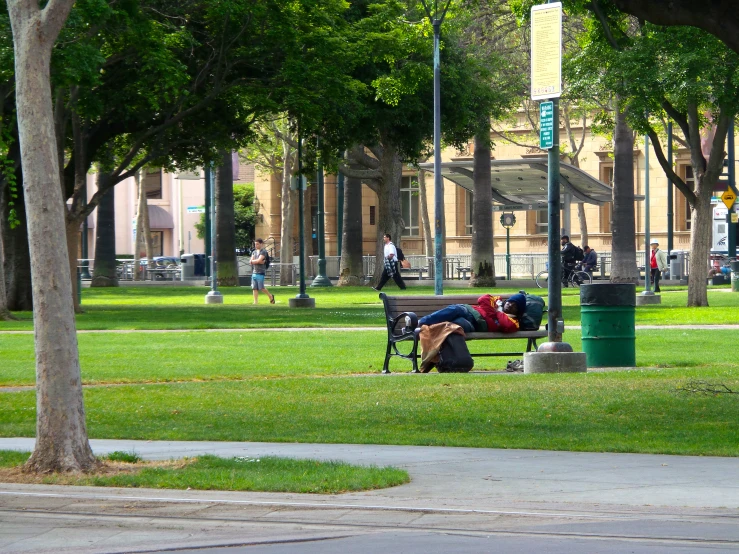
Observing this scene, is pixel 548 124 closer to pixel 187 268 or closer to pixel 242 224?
pixel 187 268

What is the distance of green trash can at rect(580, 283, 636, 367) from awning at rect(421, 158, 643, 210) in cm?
2316

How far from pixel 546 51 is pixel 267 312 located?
54.1 ft

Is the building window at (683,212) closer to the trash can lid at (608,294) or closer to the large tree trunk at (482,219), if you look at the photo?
the large tree trunk at (482,219)

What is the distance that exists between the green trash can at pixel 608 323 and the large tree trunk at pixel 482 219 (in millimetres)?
25007

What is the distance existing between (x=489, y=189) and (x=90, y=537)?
3510cm

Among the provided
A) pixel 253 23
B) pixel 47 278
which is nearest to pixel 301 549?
pixel 47 278

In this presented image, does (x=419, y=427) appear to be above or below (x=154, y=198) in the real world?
below

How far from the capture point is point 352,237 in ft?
148

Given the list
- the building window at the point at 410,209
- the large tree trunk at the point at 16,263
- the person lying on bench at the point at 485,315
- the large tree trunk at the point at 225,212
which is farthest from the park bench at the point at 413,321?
the building window at the point at 410,209

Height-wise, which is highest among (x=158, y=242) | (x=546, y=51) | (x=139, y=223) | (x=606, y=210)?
(x=546, y=51)

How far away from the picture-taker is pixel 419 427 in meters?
10.7

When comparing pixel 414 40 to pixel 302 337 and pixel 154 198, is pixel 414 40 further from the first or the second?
pixel 154 198

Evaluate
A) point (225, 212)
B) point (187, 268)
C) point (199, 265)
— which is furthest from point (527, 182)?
point (199, 265)

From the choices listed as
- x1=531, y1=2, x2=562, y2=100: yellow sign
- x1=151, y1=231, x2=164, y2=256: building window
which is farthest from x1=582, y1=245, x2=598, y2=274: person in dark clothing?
x1=151, y1=231, x2=164, y2=256: building window
